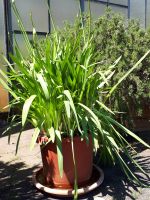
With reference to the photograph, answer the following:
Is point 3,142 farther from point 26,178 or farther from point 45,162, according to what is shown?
point 45,162

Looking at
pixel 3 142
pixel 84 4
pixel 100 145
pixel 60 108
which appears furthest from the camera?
pixel 84 4

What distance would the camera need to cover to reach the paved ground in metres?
3.33

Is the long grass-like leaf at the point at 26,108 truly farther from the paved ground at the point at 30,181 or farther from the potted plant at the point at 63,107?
the paved ground at the point at 30,181

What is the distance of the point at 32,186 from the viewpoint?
3.59 m

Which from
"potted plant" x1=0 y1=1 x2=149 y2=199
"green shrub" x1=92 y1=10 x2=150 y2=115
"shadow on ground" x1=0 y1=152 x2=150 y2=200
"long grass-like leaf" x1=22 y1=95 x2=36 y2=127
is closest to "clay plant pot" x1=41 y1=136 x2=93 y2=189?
"potted plant" x1=0 y1=1 x2=149 y2=199

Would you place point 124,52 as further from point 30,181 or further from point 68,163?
point 30,181

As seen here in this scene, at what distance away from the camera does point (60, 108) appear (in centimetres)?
322

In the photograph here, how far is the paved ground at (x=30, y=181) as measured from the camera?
333 centimetres

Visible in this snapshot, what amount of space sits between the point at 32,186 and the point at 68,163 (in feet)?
1.88

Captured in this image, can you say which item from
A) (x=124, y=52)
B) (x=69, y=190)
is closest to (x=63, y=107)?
(x=69, y=190)

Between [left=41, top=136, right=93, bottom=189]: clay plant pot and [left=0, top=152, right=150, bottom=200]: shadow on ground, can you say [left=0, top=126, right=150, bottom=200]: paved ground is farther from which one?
[left=41, top=136, right=93, bottom=189]: clay plant pot

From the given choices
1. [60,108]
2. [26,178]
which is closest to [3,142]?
[26,178]

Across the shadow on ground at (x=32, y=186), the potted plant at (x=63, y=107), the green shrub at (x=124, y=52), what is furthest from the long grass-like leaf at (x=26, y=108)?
the green shrub at (x=124, y=52)

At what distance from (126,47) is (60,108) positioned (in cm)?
175
